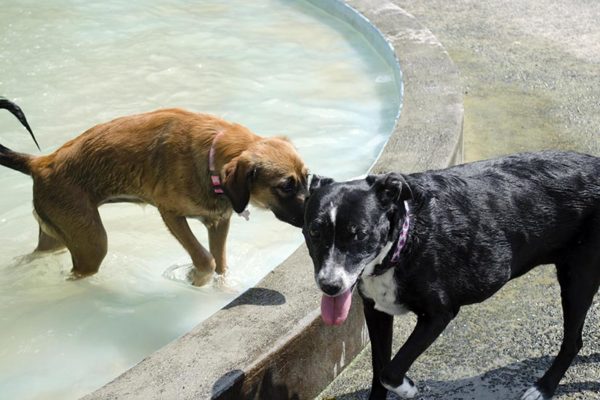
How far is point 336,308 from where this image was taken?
3617 mm

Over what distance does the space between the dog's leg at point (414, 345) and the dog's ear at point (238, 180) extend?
1.49m

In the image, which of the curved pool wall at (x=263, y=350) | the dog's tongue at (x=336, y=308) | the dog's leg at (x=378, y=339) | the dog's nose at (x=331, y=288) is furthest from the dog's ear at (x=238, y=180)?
the dog's nose at (x=331, y=288)

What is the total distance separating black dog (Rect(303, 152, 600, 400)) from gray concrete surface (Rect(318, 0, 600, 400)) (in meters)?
0.27

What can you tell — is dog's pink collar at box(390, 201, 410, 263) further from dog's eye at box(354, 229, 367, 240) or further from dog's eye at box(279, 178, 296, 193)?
dog's eye at box(279, 178, 296, 193)

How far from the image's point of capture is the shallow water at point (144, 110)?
5.12 m

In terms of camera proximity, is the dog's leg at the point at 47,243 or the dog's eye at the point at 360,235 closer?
the dog's eye at the point at 360,235

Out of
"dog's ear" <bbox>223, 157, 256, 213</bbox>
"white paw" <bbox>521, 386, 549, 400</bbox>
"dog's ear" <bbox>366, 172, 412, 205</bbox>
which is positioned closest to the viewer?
"dog's ear" <bbox>366, 172, 412, 205</bbox>

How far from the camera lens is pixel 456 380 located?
4.32 m

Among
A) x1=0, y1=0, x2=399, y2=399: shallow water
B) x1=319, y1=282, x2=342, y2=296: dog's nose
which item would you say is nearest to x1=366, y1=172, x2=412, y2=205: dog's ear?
x1=319, y1=282, x2=342, y2=296: dog's nose

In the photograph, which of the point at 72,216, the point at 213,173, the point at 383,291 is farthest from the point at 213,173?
the point at 383,291

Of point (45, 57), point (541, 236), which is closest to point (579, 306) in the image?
point (541, 236)

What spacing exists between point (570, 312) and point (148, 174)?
248 cm

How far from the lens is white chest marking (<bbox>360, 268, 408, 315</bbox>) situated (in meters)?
3.68

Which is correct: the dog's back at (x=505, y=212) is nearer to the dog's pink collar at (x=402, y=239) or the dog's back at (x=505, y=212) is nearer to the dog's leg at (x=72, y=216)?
the dog's pink collar at (x=402, y=239)
